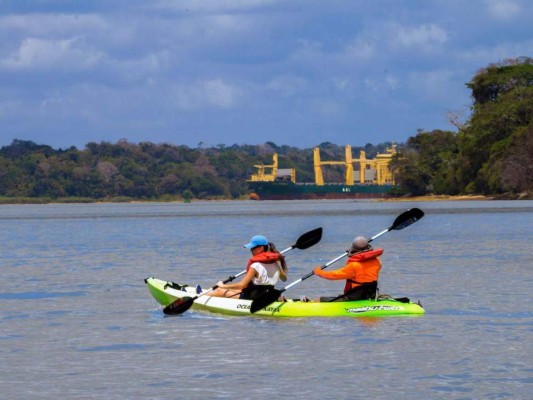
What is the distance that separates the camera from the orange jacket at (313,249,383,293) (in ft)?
75.7

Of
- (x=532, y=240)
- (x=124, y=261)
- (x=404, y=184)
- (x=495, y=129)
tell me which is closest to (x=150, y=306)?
(x=124, y=261)

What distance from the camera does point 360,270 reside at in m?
23.2

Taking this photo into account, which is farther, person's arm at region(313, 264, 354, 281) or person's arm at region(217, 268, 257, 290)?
person's arm at region(217, 268, 257, 290)

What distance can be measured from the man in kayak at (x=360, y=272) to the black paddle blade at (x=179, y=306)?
127 inches

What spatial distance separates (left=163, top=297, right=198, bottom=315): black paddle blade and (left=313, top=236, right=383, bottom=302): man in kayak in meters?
3.22

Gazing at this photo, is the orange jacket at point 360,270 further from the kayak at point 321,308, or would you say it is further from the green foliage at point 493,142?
the green foliage at point 493,142

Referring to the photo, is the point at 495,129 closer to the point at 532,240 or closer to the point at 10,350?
the point at 532,240

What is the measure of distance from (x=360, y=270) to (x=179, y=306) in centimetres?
425

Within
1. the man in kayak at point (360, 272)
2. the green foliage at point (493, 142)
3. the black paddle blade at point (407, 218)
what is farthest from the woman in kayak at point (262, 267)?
the green foliage at point (493, 142)

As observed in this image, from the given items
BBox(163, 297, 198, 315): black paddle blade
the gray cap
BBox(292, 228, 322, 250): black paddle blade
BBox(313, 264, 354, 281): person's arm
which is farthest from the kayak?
BBox(292, 228, 322, 250): black paddle blade

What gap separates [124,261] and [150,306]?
17445mm

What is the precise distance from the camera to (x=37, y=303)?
2936 centimetres

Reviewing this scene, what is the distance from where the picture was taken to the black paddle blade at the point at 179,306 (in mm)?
25141

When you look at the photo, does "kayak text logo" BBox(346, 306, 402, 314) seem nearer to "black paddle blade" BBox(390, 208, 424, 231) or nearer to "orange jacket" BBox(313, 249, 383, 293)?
"orange jacket" BBox(313, 249, 383, 293)
